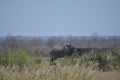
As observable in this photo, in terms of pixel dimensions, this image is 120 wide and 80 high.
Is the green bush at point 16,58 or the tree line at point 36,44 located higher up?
the green bush at point 16,58

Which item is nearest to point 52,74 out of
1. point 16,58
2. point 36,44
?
point 16,58

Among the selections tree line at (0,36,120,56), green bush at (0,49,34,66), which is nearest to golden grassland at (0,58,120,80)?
green bush at (0,49,34,66)

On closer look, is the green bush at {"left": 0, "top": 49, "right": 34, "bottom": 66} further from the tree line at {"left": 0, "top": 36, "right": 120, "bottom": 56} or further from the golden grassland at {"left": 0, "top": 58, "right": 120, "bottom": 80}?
the golden grassland at {"left": 0, "top": 58, "right": 120, "bottom": 80}

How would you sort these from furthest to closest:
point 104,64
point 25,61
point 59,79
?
point 104,64
point 25,61
point 59,79

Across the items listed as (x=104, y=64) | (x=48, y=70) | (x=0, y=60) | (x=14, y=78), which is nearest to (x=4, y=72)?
(x=14, y=78)

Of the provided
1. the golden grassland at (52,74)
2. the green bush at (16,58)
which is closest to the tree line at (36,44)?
the green bush at (16,58)

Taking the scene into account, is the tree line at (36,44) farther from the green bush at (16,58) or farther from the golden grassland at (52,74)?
the golden grassland at (52,74)

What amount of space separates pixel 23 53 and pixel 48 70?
6475 mm

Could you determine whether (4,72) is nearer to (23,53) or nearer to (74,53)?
(23,53)

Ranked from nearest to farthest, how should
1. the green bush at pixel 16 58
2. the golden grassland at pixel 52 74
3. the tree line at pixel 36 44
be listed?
the golden grassland at pixel 52 74, the green bush at pixel 16 58, the tree line at pixel 36 44

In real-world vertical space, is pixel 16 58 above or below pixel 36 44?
above

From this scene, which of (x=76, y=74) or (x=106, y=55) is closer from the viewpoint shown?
(x=76, y=74)

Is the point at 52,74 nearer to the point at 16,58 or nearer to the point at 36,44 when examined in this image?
the point at 16,58

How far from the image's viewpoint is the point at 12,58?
16797 millimetres
